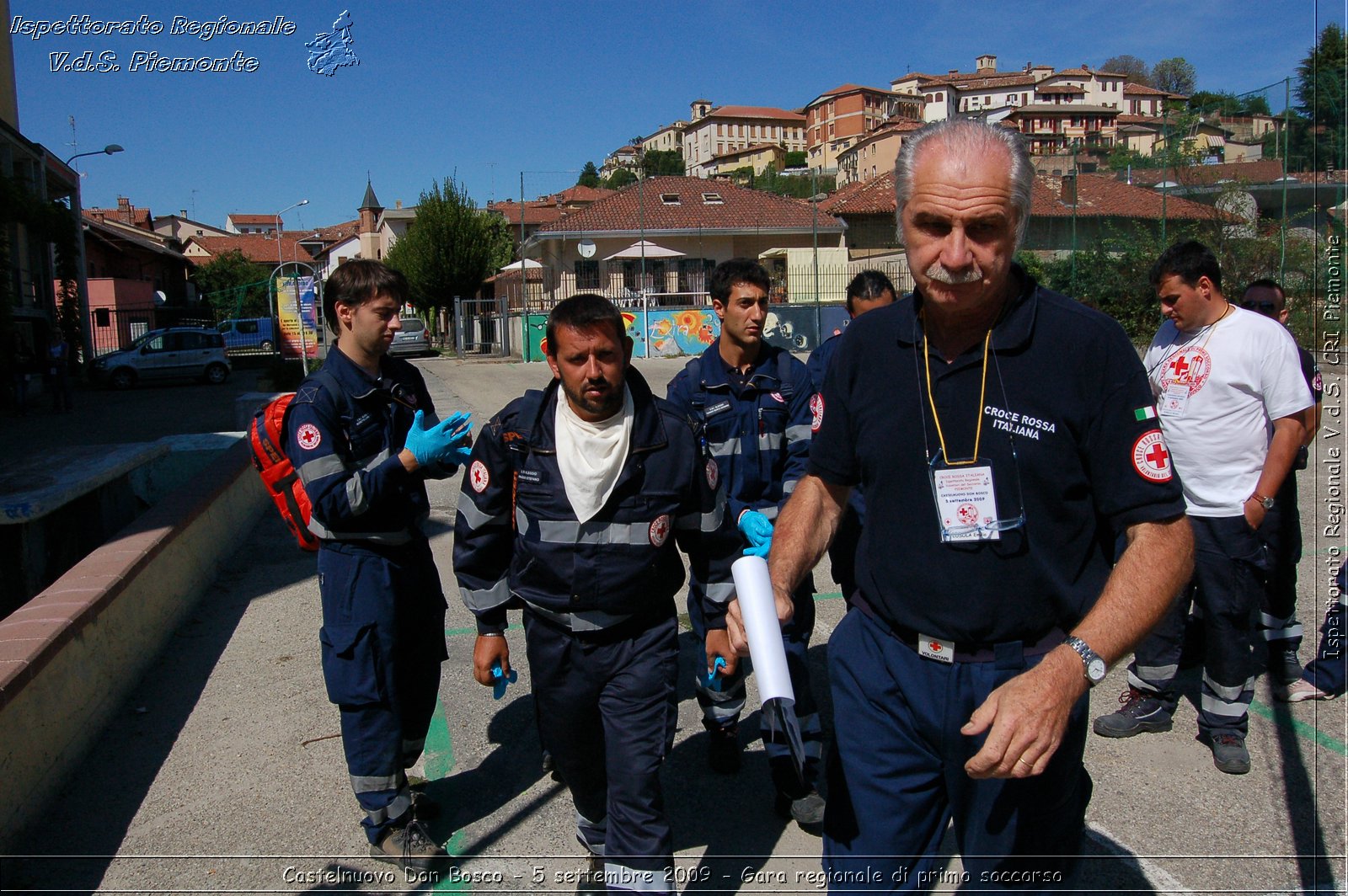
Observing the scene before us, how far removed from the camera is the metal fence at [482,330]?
37469mm

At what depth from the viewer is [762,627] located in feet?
6.35

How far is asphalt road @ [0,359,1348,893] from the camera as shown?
10.6 feet

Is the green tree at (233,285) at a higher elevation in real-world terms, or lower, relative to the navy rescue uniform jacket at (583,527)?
higher

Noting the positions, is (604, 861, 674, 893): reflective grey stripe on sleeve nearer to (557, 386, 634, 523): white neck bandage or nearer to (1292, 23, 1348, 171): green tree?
(557, 386, 634, 523): white neck bandage

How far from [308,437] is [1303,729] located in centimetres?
446

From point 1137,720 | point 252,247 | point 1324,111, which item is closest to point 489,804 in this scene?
point 1137,720

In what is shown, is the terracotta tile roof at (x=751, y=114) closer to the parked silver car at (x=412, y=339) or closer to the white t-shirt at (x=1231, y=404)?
the parked silver car at (x=412, y=339)

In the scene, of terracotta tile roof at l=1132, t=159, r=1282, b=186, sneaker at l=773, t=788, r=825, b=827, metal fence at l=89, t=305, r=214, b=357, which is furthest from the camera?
metal fence at l=89, t=305, r=214, b=357

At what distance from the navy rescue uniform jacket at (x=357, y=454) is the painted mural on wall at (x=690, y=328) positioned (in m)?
27.8

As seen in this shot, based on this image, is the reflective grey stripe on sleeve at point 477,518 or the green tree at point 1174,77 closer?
the reflective grey stripe on sleeve at point 477,518

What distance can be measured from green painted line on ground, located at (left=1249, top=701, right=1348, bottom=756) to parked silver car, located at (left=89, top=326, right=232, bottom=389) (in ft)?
99.2

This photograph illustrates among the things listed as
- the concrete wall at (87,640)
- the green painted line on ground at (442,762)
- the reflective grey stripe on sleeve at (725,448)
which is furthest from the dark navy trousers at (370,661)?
the reflective grey stripe on sleeve at (725,448)

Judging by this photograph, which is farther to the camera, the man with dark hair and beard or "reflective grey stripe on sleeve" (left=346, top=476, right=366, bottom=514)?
"reflective grey stripe on sleeve" (left=346, top=476, right=366, bottom=514)

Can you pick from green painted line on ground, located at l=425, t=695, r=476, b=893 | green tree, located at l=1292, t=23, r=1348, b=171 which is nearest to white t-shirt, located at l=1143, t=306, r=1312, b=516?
green painted line on ground, located at l=425, t=695, r=476, b=893
